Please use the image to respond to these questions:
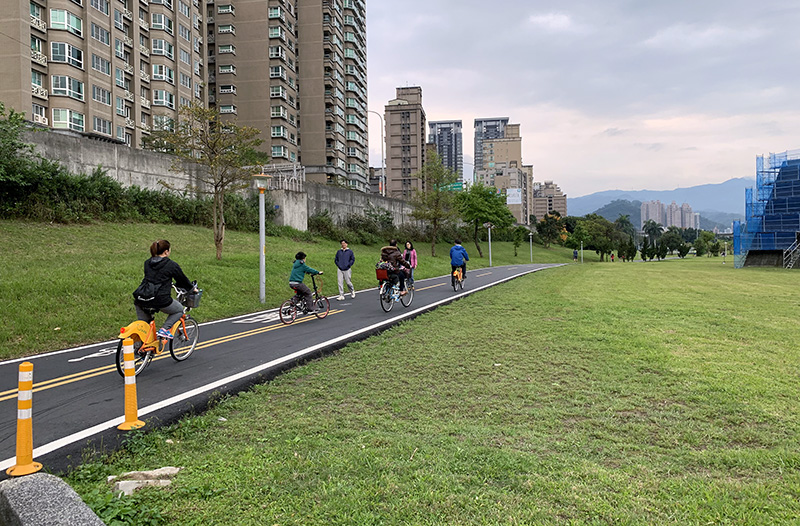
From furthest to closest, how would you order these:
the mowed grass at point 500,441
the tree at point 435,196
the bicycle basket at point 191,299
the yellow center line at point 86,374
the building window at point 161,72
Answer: the tree at point 435,196
the building window at point 161,72
the bicycle basket at point 191,299
the yellow center line at point 86,374
the mowed grass at point 500,441

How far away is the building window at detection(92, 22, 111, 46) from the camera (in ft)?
130

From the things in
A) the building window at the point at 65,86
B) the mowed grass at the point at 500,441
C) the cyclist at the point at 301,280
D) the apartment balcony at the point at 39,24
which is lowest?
the mowed grass at the point at 500,441

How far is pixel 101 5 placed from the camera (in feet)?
133

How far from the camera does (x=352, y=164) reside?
75.3 meters

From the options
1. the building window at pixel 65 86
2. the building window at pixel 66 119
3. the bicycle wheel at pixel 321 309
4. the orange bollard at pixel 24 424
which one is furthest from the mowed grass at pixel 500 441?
the building window at pixel 65 86

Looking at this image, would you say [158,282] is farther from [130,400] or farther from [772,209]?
[772,209]

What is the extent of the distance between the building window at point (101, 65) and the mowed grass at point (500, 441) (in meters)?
41.3

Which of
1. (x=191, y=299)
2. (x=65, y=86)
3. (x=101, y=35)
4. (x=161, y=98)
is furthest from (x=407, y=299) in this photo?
(x=161, y=98)

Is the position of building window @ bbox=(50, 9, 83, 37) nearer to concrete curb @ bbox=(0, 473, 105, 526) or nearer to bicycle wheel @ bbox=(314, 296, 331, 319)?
bicycle wheel @ bbox=(314, 296, 331, 319)

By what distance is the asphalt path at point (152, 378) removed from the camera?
501 centimetres

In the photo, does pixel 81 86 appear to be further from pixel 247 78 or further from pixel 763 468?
pixel 763 468

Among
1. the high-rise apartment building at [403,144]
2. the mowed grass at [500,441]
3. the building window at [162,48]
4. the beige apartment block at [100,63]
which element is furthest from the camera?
the high-rise apartment building at [403,144]

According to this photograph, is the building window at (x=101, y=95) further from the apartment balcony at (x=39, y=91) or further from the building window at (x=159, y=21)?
the building window at (x=159, y=21)

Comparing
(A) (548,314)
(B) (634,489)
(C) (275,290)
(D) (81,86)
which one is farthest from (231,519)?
(D) (81,86)
